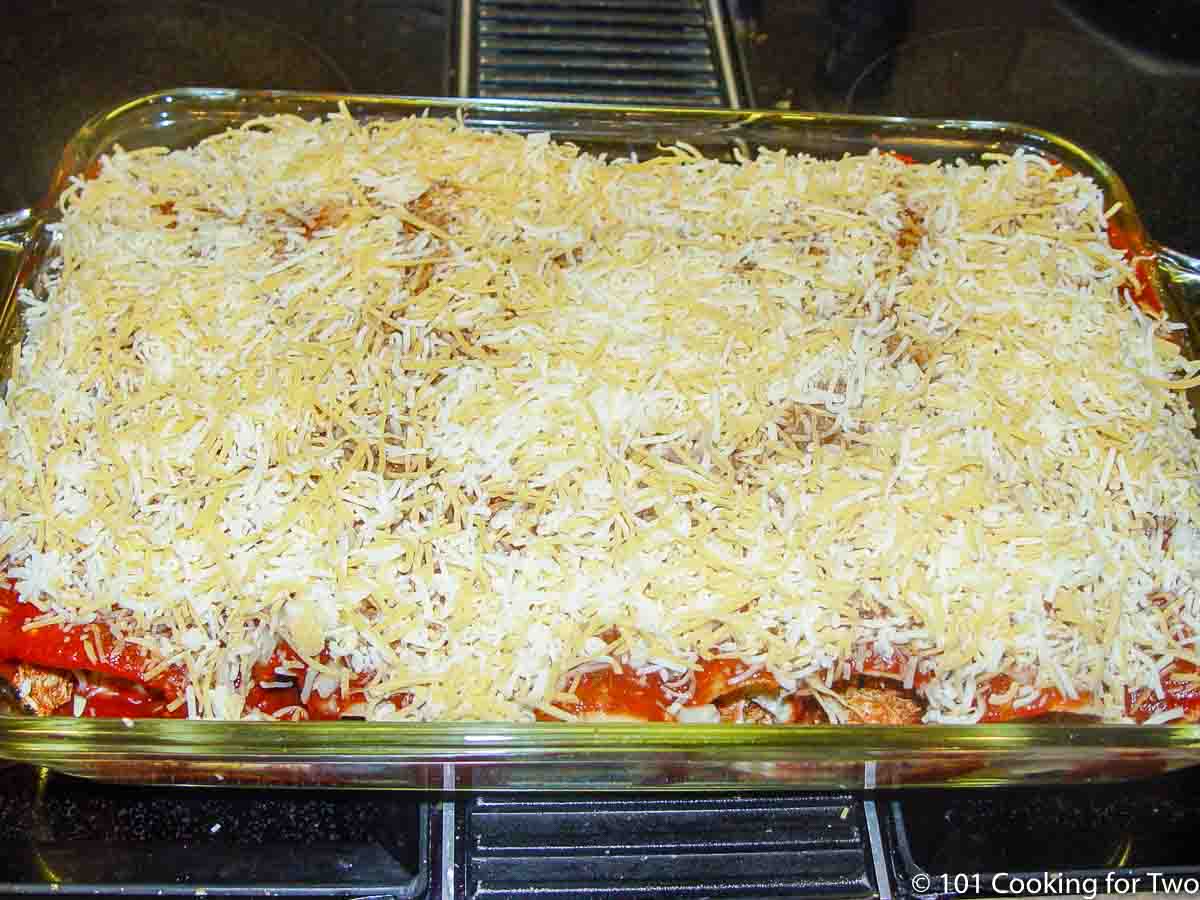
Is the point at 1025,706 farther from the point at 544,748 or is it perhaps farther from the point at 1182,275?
the point at 1182,275

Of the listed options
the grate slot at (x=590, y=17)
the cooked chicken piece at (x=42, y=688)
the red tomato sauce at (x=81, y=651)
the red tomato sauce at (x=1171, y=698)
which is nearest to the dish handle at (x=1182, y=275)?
the red tomato sauce at (x=1171, y=698)

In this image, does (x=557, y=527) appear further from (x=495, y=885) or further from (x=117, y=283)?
(x=117, y=283)

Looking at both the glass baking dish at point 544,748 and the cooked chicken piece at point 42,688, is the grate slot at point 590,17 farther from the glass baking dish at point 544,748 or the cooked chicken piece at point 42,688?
the cooked chicken piece at point 42,688

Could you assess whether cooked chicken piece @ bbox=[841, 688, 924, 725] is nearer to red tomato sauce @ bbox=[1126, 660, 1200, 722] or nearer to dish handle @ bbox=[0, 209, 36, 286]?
red tomato sauce @ bbox=[1126, 660, 1200, 722]

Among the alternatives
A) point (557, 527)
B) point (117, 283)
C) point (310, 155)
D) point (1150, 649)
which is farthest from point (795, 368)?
point (117, 283)

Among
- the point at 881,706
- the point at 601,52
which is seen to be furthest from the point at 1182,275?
the point at 601,52
